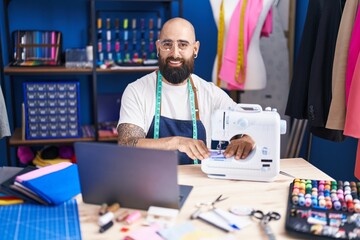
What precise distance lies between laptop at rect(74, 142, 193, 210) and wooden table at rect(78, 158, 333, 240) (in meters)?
0.06

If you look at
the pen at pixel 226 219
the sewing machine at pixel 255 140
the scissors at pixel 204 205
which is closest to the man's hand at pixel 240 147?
the sewing machine at pixel 255 140

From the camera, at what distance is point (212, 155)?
178 centimetres

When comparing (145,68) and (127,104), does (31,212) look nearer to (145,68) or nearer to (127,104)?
(127,104)

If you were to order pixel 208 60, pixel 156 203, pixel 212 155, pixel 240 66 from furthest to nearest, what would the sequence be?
pixel 208 60
pixel 240 66
pixel 212 155
pixel 156 203

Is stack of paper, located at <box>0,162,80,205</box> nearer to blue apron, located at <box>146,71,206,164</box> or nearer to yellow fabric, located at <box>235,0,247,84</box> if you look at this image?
blue apron, located at <box>146,71,206,164</box>

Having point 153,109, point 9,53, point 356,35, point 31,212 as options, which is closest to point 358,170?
point 356,35

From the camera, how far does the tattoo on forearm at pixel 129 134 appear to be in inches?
79.6

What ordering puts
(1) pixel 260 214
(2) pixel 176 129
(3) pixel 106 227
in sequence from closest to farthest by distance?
(3) pixel 106 227
(1) pixel 260 214
(2) pixel 176 129

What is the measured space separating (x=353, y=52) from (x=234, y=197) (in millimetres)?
1126

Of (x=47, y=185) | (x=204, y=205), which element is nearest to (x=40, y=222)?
(x=47, y=185)

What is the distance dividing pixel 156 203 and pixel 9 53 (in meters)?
2.44

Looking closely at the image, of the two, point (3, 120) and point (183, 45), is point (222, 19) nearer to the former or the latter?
point (183, 45)

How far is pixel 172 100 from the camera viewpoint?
88.3 inches

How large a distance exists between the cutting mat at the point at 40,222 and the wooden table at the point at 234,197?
0.10ft
